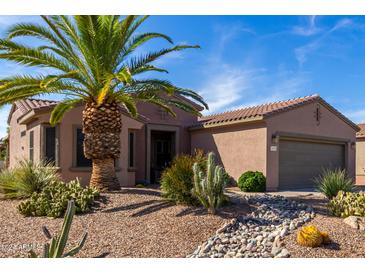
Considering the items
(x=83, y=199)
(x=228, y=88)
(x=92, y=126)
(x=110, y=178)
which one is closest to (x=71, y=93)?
(x=92, y=126)

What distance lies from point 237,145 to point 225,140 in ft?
2.97

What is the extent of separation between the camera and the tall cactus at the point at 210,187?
9.47 meters

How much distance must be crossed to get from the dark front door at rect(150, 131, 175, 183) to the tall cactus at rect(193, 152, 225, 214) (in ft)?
34.3

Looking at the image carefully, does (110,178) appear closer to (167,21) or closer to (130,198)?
(130,198)

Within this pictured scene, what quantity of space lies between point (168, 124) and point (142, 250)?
12.7 metres

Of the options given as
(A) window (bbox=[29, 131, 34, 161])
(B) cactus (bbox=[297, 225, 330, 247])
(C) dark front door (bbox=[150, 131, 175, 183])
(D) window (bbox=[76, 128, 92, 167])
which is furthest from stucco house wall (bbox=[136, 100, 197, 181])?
(B) cactus (bbox=[297, 225, 330, 247])

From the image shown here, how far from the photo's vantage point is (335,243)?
25.6 feet

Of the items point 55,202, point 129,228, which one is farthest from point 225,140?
point 129,228

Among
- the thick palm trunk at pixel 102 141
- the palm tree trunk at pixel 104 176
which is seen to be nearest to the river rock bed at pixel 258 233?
the palm tree trunk at pixel 104 176

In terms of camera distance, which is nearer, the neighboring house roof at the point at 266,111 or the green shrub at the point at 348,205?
the green shrub at the point at 348,205

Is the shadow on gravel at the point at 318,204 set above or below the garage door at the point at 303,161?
below

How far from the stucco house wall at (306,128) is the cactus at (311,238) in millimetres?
8345

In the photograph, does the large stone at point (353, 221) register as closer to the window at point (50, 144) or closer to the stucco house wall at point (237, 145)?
the stucco house wall at point (237, 145)

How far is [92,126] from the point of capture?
492 inches
